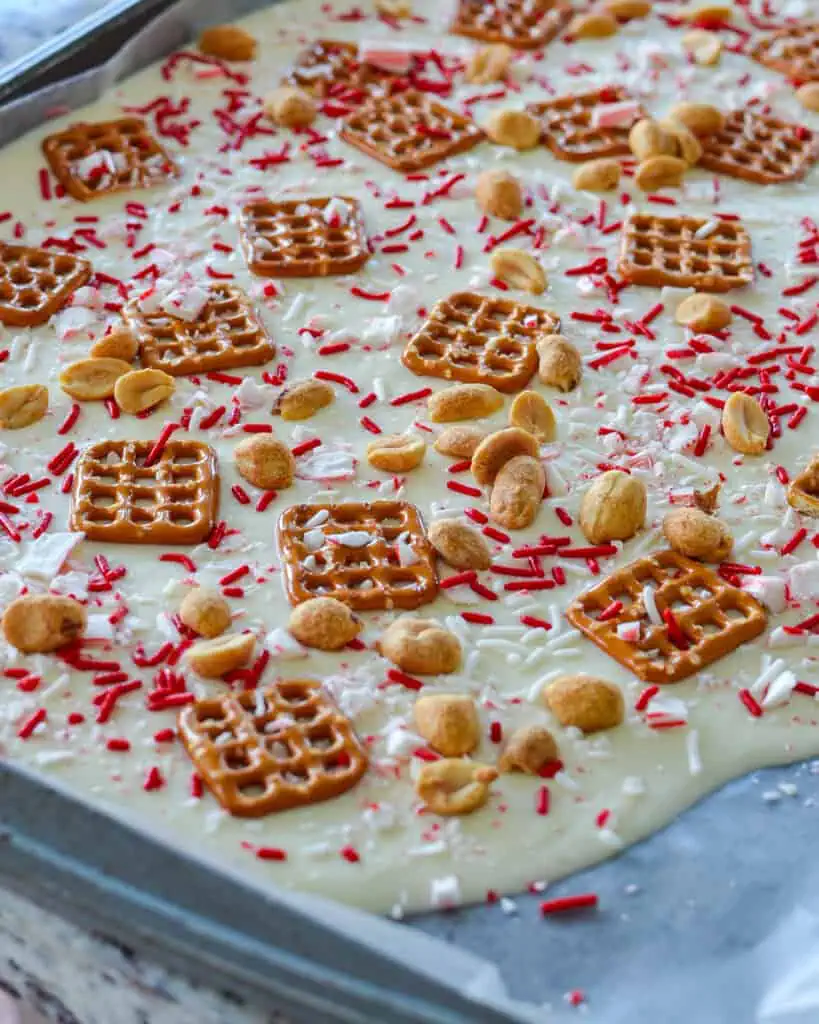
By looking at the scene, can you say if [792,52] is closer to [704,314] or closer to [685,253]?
[685,253]

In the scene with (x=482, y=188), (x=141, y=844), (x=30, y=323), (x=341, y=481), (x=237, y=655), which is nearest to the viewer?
(x=141, y=844)

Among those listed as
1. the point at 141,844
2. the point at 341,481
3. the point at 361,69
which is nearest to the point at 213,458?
the point at 341,481

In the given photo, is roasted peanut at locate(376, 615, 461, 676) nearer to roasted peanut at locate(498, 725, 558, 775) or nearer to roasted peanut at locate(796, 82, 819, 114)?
roasted peanut at locate(498, 725, 558, 775)

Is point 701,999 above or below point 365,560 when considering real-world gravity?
below

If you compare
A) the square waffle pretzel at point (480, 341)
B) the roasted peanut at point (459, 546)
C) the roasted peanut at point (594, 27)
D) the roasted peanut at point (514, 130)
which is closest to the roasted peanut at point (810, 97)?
the roasted peanut at point (594, 27)

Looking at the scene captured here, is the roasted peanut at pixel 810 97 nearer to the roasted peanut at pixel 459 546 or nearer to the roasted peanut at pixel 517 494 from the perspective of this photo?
the roasted peanut at pixel 517 494

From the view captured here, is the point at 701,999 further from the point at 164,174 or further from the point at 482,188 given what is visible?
the point at 164,174
